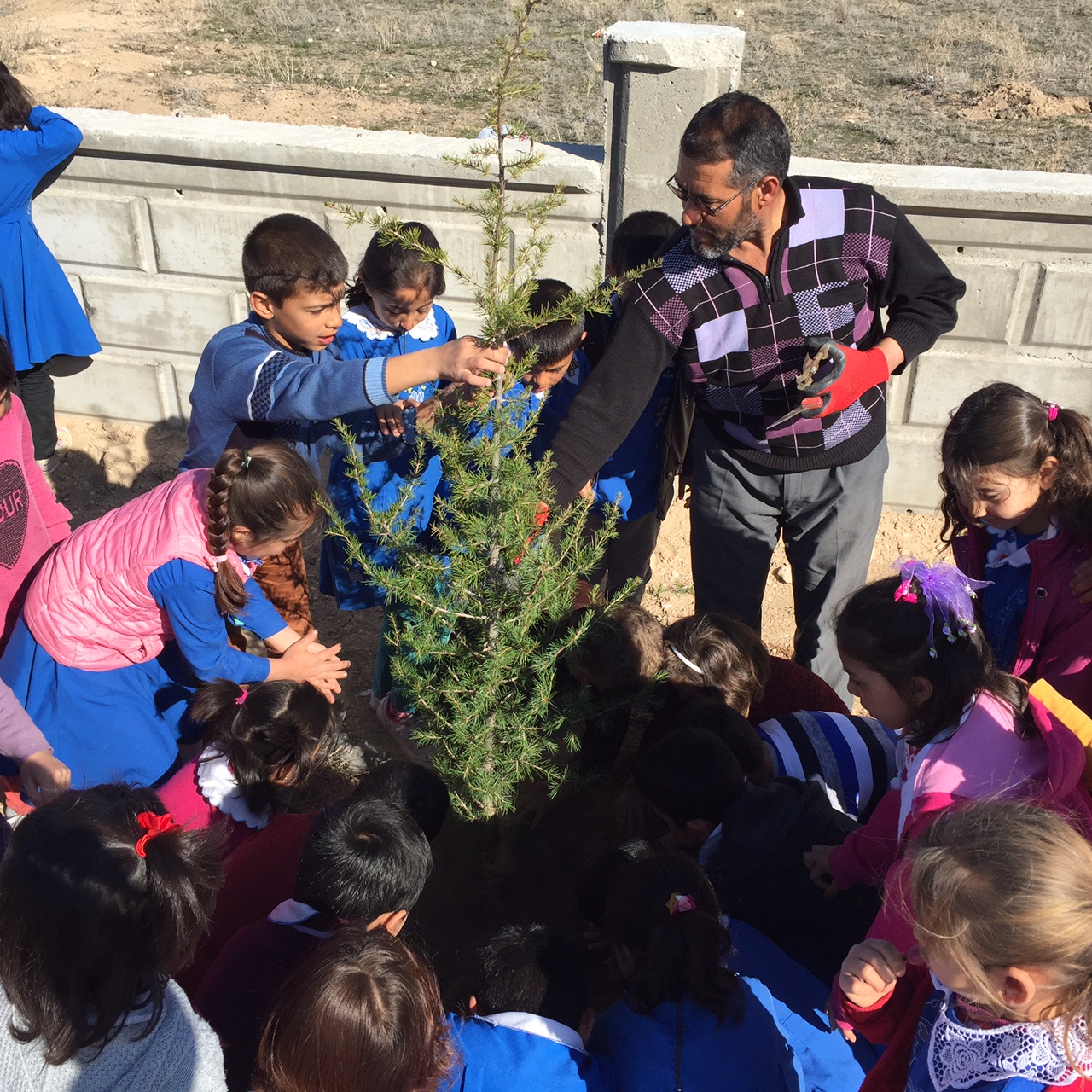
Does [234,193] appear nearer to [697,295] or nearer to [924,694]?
[697,295]

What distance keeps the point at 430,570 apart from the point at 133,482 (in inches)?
134

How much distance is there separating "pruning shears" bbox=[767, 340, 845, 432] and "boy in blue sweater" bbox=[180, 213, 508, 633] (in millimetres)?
995

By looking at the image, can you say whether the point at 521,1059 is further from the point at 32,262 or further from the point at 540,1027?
the point at 32,262

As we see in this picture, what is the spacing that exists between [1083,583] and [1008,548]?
252mm

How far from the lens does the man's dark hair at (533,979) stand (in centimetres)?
204

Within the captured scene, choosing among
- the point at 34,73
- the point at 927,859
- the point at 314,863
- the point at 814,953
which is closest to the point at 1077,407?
the point at 814,953

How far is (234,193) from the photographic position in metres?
4.71

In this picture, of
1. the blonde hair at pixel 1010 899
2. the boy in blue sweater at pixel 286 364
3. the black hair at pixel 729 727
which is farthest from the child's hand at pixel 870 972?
the boy in blue sweater at pixel 286 364

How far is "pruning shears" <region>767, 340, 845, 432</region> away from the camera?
2.63 meters

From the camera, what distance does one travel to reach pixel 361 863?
2135 mm

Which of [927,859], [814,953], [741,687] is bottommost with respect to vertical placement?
[814,953]

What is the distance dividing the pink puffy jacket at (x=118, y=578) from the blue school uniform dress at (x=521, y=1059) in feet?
4.27

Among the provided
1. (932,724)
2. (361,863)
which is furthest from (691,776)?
(361,863)

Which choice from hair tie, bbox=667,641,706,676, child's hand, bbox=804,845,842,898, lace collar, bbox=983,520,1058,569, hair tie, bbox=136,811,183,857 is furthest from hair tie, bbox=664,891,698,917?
lace collar, bbox=983,520,1058,569
